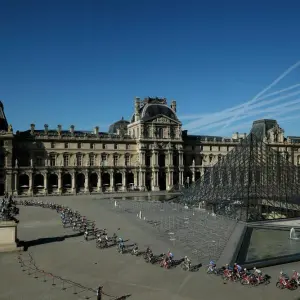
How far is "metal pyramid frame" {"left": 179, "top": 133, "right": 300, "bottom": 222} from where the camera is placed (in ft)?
117

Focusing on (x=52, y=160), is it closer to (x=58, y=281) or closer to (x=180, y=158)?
(x=180, y=158)

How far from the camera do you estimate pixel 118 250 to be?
22.3 m

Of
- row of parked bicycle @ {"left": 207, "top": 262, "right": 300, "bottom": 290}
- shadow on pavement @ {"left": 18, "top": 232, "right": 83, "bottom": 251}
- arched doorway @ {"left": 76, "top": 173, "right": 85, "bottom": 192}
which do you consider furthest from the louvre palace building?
row of parked bicycle @ {"left": 207, "top": 262, "right": 300, "bottom": 290}

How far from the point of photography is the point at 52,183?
64.2 meters

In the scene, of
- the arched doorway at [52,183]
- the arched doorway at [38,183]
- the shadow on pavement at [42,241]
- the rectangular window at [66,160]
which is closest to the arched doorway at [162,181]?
the rectangular window at [66,160]

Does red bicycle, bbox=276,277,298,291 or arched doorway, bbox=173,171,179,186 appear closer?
red bicycle, bbox=276,277,298,291

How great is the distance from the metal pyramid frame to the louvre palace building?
80.2 ft

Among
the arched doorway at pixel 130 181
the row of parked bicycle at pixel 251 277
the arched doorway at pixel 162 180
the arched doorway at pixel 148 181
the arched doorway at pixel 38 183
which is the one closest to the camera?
the row of parked bicycle at pixel 251 277

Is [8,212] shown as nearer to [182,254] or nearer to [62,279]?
[62,279]

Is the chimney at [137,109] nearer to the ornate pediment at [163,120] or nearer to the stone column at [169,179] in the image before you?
the ornate pediment at [163,120]

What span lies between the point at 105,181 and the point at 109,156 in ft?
14.9

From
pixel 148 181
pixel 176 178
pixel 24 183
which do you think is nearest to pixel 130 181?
pixel 148 181

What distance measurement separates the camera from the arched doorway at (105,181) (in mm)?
65531

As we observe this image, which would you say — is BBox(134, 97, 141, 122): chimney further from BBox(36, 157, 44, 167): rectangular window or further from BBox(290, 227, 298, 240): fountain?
BBox(290, 227, 298, 240): fountain
